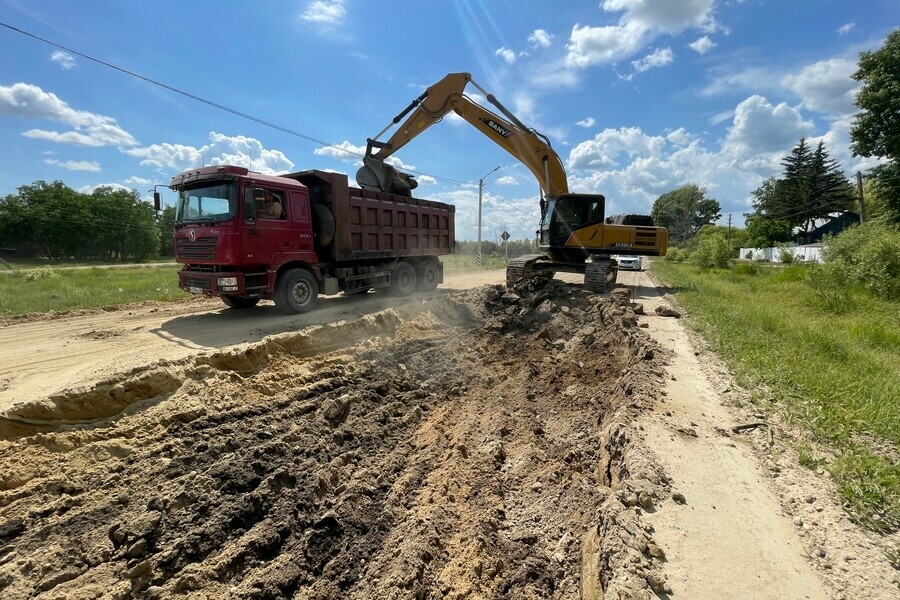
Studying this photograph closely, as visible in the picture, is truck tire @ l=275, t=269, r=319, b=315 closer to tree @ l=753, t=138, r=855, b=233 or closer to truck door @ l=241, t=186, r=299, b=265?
truck door @ l=241, t=186, r=299, b=265

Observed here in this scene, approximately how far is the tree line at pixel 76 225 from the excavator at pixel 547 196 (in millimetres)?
40695

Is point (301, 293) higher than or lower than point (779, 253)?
lower

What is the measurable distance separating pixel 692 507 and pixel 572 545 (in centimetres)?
89

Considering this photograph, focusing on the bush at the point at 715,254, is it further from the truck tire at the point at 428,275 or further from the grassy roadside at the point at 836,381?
the truck tire at the point at 428,275

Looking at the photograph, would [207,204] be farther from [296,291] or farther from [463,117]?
[463,117]

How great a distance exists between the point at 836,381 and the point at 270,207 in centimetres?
927

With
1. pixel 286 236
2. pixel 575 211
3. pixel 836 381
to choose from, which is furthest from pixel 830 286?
pixel 286 236

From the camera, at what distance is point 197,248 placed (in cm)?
789

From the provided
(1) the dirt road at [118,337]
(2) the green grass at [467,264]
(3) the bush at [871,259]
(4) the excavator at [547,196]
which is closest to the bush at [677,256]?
(2) the green grass at [467,264]

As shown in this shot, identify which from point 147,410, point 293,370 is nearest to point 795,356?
point 293,370

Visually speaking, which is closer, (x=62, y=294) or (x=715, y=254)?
(x=62, y=294)

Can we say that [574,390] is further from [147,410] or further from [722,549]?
[147,410]

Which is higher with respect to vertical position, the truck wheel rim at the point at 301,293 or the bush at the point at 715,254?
the bush at the point at 715,254

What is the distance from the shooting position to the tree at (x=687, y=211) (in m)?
78.4
